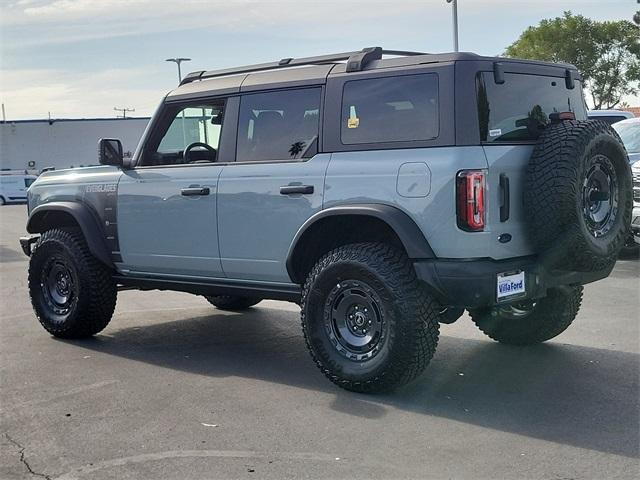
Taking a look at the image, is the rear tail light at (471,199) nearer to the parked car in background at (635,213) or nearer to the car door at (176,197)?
the car door at (176,197)

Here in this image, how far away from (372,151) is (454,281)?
1.03 m

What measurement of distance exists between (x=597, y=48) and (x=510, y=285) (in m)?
43.6

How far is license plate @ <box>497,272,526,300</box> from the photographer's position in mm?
4926

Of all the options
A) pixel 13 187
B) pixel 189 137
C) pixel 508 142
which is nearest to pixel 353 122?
pixel 508 142

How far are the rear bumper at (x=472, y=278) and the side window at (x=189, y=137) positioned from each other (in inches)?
86.4

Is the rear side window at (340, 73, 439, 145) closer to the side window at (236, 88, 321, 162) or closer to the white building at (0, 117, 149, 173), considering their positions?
the side window at (236, 88, 321, 162)

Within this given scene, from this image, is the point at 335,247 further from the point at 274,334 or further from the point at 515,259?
the point at 274,334

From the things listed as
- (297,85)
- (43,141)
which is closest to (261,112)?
(297,85)

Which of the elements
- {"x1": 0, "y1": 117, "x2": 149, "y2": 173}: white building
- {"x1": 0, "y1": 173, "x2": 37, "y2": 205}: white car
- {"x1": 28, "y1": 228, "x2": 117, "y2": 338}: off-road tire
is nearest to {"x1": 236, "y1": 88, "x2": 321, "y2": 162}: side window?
{"x1": 28, "y1": 228, "x2": 117, "y2": 338}: off-road tire

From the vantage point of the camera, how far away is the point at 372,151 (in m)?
5.30

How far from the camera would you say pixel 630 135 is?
39.8 ft

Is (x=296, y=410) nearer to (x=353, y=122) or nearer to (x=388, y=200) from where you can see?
(x=388, y=200)

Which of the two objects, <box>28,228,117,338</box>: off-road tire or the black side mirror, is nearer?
the black side mirror

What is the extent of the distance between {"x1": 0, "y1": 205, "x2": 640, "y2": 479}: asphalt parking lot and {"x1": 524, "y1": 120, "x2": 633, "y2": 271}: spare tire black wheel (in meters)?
0.93
